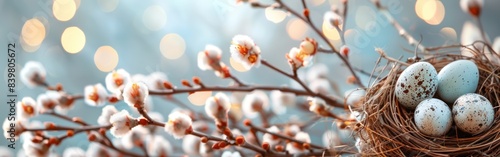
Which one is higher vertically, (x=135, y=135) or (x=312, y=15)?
(x=312, y=15)

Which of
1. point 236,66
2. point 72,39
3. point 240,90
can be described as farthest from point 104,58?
point 240,90

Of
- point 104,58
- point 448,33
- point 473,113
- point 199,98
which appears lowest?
point 473,113

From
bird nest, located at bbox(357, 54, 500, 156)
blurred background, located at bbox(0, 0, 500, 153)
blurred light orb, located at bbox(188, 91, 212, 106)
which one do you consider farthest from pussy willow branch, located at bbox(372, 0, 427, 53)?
blurred light orb, located at bbox(188, 91, 212, 106)

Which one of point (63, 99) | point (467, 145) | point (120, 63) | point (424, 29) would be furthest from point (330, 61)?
point (467, 145)

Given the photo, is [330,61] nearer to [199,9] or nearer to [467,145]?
[199,9]

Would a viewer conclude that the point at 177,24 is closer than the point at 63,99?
No

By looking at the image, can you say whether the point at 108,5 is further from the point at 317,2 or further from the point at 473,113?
the point at 473,113
